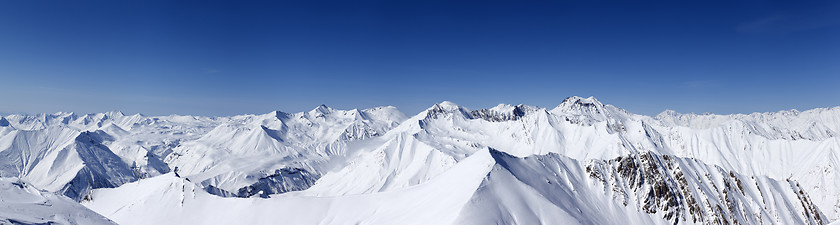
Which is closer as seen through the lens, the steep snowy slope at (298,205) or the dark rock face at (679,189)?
the steep snowy slope at (298,205)

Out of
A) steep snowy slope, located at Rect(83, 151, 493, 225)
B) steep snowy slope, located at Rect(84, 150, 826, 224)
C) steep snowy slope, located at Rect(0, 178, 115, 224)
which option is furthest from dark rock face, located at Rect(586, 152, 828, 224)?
steep snowy slope, located at Rect(0, 178, 115, 224)

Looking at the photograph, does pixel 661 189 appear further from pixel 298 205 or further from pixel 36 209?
pixel 36 209

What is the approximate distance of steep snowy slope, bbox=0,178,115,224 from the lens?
57.7 m

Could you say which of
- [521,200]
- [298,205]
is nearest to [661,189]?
[521,200]

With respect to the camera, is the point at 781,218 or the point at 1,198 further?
the point at 781,218

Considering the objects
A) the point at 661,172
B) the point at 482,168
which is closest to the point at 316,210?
the point at 482,168

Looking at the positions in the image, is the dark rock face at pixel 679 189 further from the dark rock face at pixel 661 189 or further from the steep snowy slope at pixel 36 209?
the steep snowy slope at pixel 36 209

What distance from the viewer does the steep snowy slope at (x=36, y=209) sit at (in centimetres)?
5765

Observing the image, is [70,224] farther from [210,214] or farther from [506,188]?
[506,188]

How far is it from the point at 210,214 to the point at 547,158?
110979 millimetres

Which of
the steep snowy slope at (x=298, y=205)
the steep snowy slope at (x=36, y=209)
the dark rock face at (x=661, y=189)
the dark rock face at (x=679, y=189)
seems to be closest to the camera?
the steep snowy slope at (x=36, y=209)

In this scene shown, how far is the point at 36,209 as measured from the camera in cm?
6506

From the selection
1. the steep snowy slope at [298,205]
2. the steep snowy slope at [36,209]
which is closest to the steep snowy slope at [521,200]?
the steep snowy slope at [298,205]

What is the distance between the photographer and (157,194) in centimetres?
13362
